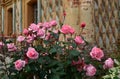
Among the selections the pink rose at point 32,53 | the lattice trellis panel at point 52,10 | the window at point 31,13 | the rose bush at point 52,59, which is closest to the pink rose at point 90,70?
the rose bush at point 52,59

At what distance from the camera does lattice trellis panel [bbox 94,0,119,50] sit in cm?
991

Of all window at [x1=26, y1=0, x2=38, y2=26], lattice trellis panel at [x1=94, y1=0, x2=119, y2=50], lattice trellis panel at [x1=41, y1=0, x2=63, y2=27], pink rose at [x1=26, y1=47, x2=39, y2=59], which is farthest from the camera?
window at [x1=26, y1=0, x2=38, y2=26]

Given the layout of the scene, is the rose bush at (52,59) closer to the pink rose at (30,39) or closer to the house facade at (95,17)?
the pink rose at (30,39)

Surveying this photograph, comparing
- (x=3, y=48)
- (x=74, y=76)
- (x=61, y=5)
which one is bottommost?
(x=74, y=76)

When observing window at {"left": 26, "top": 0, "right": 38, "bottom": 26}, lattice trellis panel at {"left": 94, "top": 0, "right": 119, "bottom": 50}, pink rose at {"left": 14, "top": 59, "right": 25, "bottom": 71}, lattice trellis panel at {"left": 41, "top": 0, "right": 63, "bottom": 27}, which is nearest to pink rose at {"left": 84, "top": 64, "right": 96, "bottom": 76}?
pink rose at {"left": 14, "top": 59, "right": 25, "bottom": 71}

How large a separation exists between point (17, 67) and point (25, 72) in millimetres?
151

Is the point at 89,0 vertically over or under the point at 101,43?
over

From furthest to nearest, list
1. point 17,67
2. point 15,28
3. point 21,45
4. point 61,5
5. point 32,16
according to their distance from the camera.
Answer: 1. point 15,28
2. point 32,16
3. point 61,5
4. point 21,45
5. point 17,67

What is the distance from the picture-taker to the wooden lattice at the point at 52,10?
10762 mm

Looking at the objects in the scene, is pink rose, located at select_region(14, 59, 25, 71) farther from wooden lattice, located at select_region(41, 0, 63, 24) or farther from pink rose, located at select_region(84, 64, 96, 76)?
wooden lattice, located at select_region(41, 0, 63, 24)

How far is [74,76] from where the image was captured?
4.25 metres

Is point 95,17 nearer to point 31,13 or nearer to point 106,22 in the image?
point 106,22

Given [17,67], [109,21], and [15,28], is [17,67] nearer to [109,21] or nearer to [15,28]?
[109,21]

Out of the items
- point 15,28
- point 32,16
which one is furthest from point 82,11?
point 15,28
